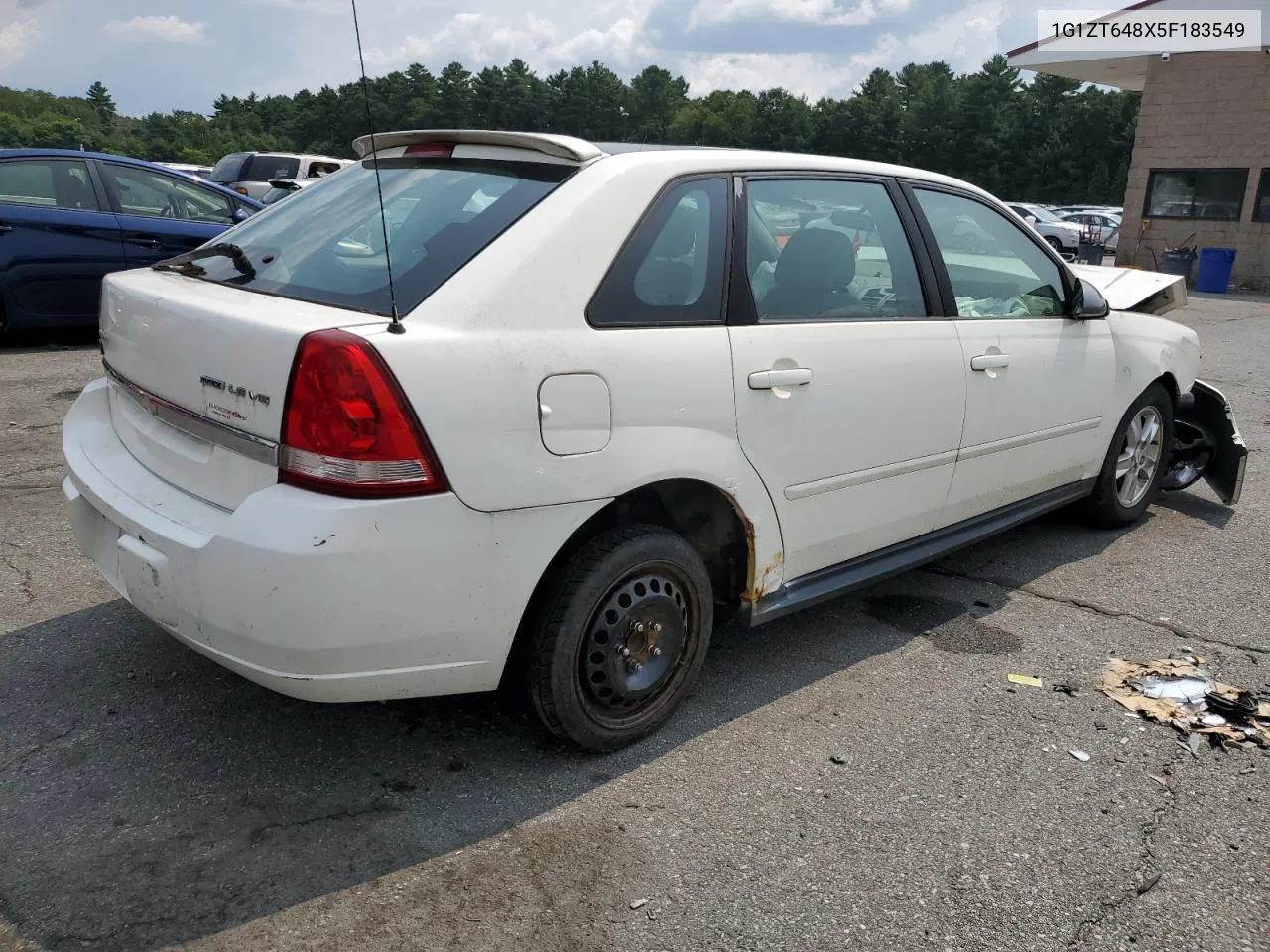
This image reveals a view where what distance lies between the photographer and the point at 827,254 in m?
3.41

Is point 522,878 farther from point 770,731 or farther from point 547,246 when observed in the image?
point 547,246

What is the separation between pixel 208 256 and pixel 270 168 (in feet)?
56.5

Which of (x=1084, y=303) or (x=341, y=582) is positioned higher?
(x=1084, y=303)

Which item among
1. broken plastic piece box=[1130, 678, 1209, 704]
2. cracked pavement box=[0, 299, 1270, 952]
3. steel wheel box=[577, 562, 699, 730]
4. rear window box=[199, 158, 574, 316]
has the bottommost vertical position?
broken plastic piece box=[1130, 678, 1209, 704]

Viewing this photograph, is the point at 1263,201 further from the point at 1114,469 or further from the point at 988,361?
the point at 988,361

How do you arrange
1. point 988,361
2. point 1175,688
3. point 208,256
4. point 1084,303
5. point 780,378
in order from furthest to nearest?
1. point 1084,303
2. point 988,361
3. point 1175,688
4. point 208,256
5. point 780,378

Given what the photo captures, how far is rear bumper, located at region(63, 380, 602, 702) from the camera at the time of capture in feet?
7.66

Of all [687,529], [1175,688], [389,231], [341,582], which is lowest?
[1175,688]

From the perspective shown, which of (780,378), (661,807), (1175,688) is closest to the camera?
A: (661,807)

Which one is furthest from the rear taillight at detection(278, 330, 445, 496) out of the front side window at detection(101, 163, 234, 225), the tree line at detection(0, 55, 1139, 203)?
the tree line at detection(0, 55, 1139, 203)

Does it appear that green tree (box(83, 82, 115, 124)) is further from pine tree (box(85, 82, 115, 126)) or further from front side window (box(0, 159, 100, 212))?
front side window (box(0, 159, 100, 212))

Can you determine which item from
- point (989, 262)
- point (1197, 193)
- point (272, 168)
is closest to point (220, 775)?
point (989, 262)

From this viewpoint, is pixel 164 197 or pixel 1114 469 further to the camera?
pixel 164 197

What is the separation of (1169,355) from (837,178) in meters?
Result: 2.41
